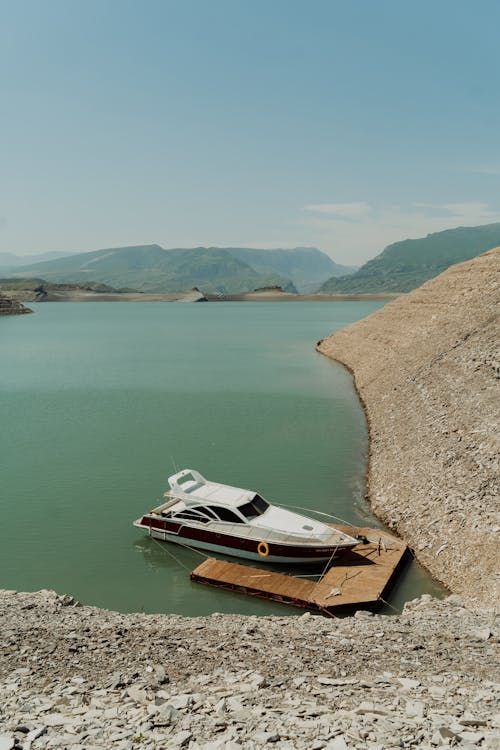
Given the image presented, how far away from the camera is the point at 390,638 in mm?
15273

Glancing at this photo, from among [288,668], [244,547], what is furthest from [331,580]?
[288,668]

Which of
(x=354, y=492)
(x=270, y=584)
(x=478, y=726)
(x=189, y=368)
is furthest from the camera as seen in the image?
(x=189, y=368)

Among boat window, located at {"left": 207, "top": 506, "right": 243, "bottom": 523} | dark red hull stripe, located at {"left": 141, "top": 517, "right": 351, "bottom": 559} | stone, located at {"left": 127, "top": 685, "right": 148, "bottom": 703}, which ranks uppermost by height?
stone, located at {"left": 127, "top": 685, "right": 148, "bottom": 703}

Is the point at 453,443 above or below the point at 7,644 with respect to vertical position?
above

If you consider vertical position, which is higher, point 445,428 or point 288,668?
point 445,428

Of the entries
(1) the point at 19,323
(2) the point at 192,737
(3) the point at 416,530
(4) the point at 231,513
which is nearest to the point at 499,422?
(3) the point at 416,530

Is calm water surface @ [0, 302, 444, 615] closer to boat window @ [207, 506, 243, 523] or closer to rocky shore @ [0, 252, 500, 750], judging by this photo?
boat window @ [207, 506, 243, 523]

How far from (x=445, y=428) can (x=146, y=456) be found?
19.3 meters

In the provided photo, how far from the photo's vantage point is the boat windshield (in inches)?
967

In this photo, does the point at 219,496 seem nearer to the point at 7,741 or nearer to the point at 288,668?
the point at 288,668

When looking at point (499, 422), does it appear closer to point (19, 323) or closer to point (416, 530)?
point (416, 530)

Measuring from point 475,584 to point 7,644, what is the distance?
1553 cm

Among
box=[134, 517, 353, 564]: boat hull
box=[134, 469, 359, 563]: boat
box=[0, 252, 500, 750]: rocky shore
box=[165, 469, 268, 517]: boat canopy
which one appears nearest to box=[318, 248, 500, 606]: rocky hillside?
box=[0, 252, 500, 750]: rocky shore

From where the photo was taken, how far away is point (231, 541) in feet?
78.9
